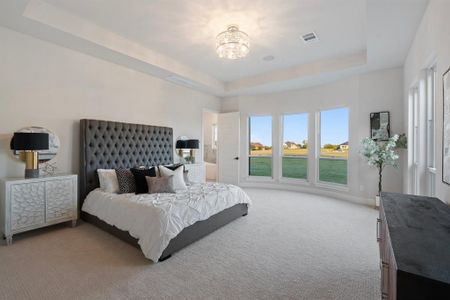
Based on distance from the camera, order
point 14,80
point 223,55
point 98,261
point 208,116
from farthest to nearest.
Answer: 1. point 208,116
2. point 223,55
3. point 14,80
4. point 98,261

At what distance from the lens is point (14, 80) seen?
9.65 ft

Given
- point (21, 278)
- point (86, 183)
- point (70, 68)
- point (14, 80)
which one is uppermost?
point (70, 68)

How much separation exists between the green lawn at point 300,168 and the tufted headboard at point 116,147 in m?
2.87

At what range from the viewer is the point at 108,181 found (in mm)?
3430

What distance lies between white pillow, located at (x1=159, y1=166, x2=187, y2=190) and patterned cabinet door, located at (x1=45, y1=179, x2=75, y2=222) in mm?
1325

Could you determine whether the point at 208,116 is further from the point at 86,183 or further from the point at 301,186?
the point at 86,183

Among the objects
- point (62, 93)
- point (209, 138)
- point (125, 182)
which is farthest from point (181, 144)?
point (209, 138)

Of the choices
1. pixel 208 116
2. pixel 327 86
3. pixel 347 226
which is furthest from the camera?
pixel 208 116

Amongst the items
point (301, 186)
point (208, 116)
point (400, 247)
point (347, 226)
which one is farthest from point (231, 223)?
point (208, 116)

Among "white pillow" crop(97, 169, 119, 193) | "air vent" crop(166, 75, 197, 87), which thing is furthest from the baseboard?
"white pillow" crop(97, 169, 119, 193)

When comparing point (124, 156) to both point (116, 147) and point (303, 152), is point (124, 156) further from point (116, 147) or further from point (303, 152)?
point (303, 152)

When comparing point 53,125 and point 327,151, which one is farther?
point 327,151

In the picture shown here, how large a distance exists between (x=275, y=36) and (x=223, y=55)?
3.26 ft

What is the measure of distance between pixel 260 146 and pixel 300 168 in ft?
4.33
